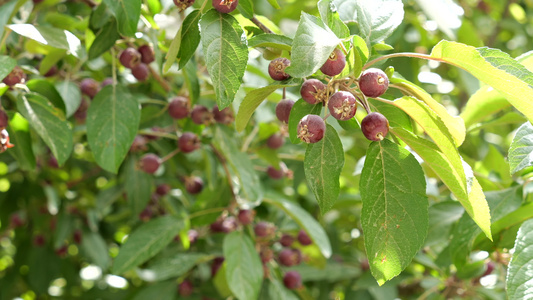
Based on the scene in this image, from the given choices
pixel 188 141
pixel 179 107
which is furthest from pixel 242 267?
pixel 179 107

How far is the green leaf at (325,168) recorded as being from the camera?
1126 mm

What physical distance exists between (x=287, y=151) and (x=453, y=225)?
85 cm

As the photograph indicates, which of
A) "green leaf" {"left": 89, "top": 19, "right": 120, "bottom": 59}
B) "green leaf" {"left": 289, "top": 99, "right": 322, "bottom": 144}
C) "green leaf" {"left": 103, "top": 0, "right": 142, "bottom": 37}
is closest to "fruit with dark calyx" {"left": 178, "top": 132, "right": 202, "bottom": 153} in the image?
"green leaf" {"left": 89, "top": 19, "right": 120, "bottom": 59}

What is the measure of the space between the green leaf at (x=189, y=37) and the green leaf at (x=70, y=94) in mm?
812

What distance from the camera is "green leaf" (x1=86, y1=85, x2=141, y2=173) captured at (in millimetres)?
1619

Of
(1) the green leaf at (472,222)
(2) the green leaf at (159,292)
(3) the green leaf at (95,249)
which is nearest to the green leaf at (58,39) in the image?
(1) the green leaf at (472,222)

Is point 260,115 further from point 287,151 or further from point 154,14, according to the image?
point 154,14

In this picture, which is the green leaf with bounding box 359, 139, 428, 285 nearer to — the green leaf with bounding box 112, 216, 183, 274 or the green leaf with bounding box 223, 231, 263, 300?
the green leaf with bounding box 223, 231, 263, 300

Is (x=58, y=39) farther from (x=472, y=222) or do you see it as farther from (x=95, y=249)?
(x=95, y=249)

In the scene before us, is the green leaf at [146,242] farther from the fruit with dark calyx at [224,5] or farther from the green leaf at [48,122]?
the fruit with dark calyx at [224,5]

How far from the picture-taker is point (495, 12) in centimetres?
412

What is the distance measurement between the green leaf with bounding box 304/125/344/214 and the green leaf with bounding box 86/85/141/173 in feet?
2.25

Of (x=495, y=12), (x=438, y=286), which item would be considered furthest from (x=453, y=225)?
(x=495, y=12)

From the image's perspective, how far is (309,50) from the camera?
0.96m
